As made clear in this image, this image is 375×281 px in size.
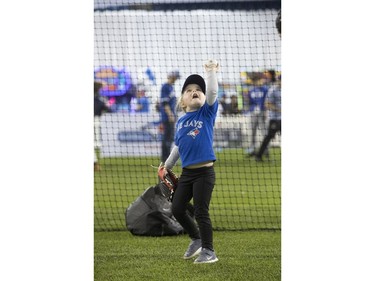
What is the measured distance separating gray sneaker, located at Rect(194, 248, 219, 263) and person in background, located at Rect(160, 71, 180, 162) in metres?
6.93

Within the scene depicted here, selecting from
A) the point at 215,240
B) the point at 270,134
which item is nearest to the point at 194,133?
the point at 215,240

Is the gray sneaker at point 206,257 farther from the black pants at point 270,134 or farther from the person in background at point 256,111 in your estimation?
the person in background at point 256,111

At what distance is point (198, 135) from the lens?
486 centimetres

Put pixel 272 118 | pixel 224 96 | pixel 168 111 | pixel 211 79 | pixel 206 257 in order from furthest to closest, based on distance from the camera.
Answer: pixel 224 96, pixel 272 118, pixel 168 111, pixel 206 257, pixel 211 79

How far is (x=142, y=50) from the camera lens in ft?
46.2

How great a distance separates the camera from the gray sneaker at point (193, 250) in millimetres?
5002

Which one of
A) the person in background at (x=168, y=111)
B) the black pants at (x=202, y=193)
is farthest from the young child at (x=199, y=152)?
the person in background at (x=168, y=111)

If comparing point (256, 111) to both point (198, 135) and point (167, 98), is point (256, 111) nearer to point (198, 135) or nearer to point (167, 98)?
point (167, 98)

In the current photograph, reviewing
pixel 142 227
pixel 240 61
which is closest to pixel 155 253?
pixel 142 227

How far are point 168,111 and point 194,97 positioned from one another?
736cm

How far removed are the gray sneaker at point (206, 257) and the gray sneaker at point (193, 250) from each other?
159mm

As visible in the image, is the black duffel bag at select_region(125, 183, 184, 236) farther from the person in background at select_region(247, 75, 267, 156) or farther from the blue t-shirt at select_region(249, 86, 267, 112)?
the blue t-shirt at select_region(249, 86, 267, 112)
